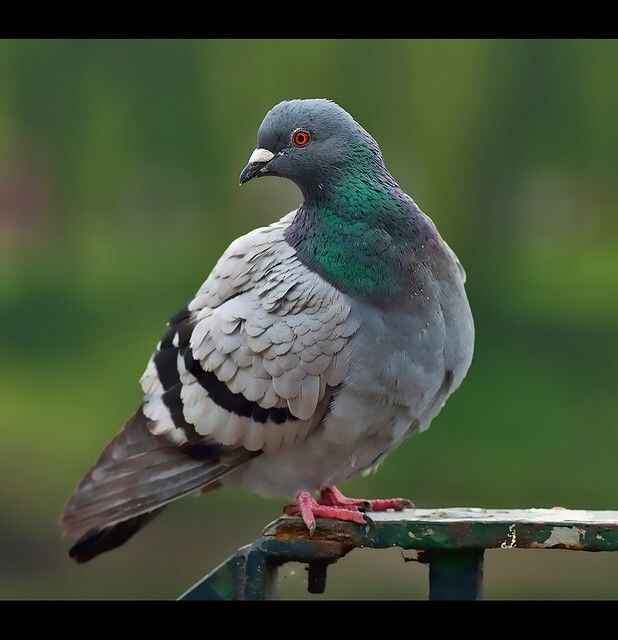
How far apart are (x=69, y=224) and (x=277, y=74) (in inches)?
125

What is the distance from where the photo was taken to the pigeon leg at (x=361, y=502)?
4699 millimetres

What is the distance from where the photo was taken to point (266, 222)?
13.2 metres

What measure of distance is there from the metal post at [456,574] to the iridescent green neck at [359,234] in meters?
1.17

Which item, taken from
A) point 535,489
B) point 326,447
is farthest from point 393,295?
point 535,489

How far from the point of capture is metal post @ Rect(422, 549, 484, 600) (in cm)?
377

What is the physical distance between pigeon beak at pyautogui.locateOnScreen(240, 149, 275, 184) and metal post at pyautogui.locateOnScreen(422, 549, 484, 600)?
5.36 ft

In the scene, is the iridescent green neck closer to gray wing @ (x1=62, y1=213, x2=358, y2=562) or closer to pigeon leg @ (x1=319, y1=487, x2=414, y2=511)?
gray wing @ (x1=62, y1=213, x2=358, y2=562)

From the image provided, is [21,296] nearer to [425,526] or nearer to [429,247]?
[429,247]

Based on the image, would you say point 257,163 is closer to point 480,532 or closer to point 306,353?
point 306,353

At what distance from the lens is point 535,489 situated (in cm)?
1303

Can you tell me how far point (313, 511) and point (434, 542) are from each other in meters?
0.80

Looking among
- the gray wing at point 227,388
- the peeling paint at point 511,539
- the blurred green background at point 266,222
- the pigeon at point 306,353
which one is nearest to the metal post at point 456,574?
the peeling paint at point 511,539

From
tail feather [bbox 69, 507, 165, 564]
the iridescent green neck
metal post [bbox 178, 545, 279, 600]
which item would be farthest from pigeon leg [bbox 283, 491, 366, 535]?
the iridescent green neck

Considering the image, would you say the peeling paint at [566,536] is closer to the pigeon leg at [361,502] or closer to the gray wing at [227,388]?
the pigeon leg at [361,502]
